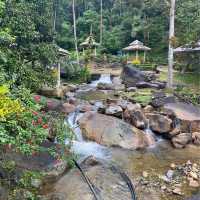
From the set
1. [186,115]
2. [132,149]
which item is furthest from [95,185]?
[186,115]

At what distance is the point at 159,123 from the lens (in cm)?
1827

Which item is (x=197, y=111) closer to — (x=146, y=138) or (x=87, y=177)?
(x=146, y=138)

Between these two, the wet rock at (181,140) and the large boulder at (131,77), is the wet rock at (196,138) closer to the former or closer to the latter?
the wet rock at (181,140)

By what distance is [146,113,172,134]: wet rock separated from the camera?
59.0 ft

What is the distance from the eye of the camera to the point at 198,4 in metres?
40.6

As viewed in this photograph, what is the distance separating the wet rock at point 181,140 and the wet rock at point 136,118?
1.78 m

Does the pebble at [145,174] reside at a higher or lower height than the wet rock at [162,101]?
lower

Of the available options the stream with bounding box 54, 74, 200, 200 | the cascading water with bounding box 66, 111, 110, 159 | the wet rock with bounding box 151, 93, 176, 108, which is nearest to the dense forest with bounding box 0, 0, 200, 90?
the cascading water with bounding box 66, 111, 110, 159

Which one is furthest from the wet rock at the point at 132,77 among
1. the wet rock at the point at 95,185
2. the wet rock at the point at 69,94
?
the wet rock at the point at 95,185

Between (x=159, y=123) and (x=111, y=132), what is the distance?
2944 millimetres

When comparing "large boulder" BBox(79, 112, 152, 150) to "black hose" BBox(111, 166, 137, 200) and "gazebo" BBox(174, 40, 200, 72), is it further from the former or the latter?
"gazebo" BBox(174, 40, 200, 72)

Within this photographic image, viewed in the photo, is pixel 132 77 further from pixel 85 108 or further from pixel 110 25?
pixel 110 25

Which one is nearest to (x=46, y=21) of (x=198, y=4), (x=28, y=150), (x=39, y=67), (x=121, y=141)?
(x=39, y=67)

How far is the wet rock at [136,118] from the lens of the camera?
18141mm
